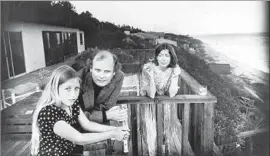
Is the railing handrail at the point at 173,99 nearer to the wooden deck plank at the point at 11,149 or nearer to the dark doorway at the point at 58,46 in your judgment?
the dark doorway at the point at 58,46

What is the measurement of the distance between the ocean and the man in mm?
934

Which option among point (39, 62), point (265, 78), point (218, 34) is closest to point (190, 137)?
point (265, 78)

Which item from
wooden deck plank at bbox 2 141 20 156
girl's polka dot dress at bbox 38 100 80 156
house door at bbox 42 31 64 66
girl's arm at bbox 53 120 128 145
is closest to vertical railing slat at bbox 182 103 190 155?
girl's arm at bbox 53 120 128 145

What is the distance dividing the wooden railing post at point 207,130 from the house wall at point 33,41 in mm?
1322

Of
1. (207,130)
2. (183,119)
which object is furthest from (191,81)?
(207,130)

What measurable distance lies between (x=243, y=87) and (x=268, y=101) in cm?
28

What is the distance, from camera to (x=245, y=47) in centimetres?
207

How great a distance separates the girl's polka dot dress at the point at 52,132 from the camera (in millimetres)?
1445

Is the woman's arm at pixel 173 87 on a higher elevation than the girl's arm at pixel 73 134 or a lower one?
higher

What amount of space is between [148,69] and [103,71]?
42 centimetres

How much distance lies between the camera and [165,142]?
81.9 inches

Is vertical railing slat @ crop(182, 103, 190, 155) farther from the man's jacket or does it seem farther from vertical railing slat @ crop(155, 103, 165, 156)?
the man's jacket

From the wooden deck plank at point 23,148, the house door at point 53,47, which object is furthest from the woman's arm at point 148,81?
the wooden deck plank at point 23,148

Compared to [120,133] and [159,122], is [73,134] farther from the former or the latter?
[159,122]
